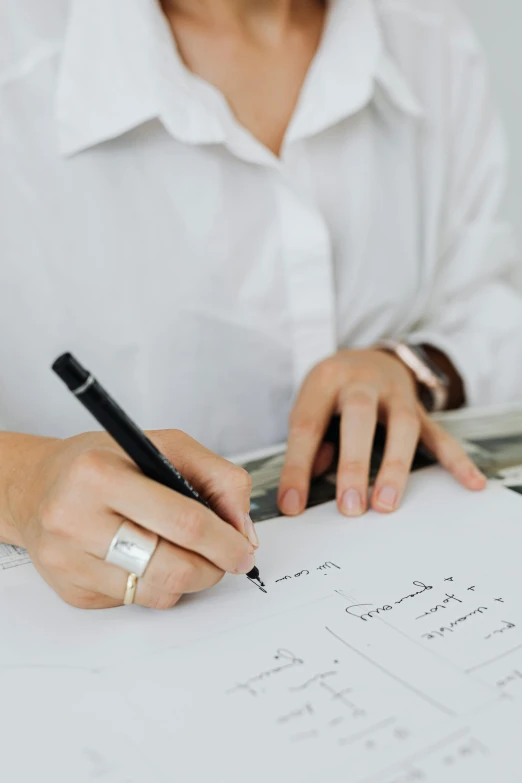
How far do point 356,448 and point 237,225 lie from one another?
0.84 ft

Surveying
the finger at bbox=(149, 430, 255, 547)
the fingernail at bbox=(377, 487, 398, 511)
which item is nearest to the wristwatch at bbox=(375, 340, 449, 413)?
the fingernail at bbox=(377, 487, 398, 511)

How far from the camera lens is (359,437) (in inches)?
19.1

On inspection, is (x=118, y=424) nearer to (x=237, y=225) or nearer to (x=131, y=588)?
(x=131, y=588)

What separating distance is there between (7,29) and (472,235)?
518 mm

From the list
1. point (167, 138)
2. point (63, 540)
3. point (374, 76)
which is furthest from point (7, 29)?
point (63, 540)

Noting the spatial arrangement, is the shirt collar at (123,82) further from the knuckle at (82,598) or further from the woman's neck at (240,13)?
the knuckle at (82,598)

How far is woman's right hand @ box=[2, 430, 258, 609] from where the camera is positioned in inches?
12.3

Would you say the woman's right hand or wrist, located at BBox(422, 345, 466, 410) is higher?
the woman's right hand

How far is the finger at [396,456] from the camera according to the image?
1.48 ft

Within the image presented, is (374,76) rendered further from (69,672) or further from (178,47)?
(69,672)

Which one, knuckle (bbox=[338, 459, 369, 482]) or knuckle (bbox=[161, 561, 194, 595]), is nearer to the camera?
knuckle (bbox=[161, 561, 194, 595])

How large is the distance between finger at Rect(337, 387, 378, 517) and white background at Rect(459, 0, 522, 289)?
909 millimetres

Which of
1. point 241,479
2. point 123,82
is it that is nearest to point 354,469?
point 241,479

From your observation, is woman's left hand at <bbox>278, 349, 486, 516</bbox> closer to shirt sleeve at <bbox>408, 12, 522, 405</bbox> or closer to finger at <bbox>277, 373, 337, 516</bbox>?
finger at <bbox>277, 373, 337, 516</bbox>
